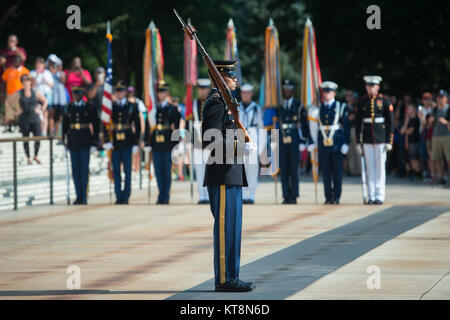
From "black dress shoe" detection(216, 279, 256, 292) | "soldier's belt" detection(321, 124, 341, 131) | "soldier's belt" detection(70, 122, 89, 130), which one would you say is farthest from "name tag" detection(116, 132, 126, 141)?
"black dress shoe" detection(216, 279, 256, 292)

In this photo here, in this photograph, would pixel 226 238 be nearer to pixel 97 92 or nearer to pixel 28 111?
pixel 28 111

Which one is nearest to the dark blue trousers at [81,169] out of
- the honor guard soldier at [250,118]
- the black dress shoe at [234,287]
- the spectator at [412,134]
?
the honor guard soldier at [250,118]

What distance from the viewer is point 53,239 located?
13094 millimetres

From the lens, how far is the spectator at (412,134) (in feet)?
75.3

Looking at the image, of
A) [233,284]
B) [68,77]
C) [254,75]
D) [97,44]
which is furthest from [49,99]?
[254,75]

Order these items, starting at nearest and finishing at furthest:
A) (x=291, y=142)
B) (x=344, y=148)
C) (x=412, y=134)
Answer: (x=344, y=148) → (x=291, y=142) → (x=412, y=134)

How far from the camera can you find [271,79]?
60.8 feet

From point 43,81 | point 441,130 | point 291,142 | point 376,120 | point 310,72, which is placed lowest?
point 291,142

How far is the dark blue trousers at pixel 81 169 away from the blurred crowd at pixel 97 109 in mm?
2675

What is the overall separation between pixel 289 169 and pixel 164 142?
2.10 metres

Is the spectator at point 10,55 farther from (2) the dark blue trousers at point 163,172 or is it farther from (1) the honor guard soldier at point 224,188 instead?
(1) the honor guard soldier at point 224,188

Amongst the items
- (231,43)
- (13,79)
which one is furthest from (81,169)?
(13,79)

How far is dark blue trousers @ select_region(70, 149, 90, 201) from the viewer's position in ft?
59.6
